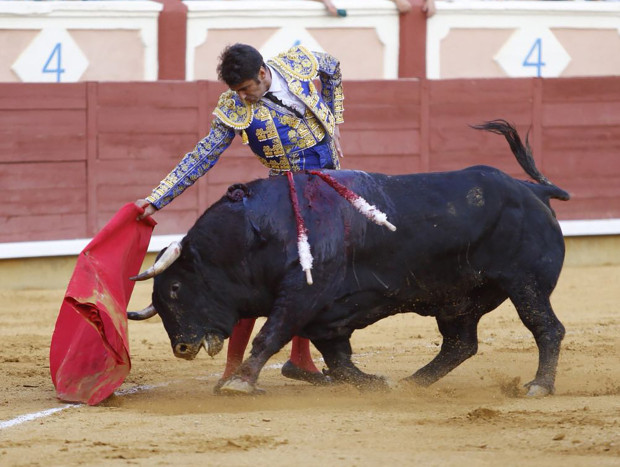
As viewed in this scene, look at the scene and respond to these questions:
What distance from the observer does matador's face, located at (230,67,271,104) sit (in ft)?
13.4

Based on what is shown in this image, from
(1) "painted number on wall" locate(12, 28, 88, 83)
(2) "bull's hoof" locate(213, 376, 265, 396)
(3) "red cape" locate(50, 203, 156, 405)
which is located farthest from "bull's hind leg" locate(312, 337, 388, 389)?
(1) "painted number on wall" locate(12, 28, 88, 83)

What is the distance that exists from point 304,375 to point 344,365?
28 cm

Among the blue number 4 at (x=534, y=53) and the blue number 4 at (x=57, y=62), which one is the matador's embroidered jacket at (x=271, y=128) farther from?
the blue number 4 at (x=534, y=53)

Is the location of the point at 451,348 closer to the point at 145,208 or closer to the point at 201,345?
the point at 201,345

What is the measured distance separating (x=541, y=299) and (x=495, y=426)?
31.6 inches

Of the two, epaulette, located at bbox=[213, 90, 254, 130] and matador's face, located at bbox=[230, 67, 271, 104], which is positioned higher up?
matador's face, located at bbox=[230, 67, 271, 104]

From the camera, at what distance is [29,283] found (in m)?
7.41

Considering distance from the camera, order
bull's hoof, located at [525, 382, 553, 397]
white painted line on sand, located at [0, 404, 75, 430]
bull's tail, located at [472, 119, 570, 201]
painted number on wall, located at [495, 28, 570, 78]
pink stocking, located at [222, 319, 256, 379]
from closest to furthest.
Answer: white painted line on sand, located at [0, 404, 75, 430]
bull's hoof, located at [525, 382, 553, 397]
pink stocking, located at [222, 319, 256, 379]
bull's tail, located at [472, 119, 570, 201]
painted number on wall, located at [495, 28, 570, 78]

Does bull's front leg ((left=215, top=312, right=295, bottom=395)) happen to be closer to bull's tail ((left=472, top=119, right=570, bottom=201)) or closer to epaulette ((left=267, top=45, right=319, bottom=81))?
epaulette ((left=267, top=45, right=319, bottom=81))

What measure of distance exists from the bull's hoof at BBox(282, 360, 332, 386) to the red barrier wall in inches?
130

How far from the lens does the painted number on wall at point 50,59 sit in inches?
328

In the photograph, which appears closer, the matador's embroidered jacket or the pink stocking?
the matador's embroidered jacket

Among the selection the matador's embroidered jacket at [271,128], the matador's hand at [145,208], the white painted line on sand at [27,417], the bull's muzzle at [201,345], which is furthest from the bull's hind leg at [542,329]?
the white painted line on sand at [27,417]

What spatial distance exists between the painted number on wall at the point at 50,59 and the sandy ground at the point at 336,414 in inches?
117
